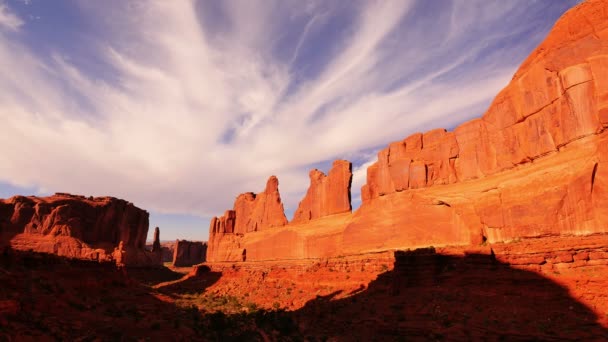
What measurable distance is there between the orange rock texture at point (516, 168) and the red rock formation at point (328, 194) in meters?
3.08

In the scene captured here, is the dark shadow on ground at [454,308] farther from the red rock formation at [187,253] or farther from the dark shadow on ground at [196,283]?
the red rock formation at [187,253]

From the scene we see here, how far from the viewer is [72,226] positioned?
58.3m

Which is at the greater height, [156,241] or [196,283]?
[156,241]

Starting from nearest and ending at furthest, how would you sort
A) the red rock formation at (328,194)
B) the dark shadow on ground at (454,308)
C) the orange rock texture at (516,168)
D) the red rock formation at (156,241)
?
the dark shadow on ground at (454,308)
the orange rock texture at (516,168)
the red rock formation at (328,194)
the red rock formation at (156,241)

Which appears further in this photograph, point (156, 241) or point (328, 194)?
point (156, 241)

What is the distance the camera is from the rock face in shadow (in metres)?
54.5

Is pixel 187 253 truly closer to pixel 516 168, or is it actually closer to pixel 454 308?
pixel 516 168

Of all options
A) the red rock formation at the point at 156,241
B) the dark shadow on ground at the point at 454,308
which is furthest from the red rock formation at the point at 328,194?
the red rock formation at the point at 156,241

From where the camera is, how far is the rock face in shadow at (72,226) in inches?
2146

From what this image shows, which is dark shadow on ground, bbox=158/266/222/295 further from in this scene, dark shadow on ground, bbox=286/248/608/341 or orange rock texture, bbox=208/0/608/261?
dark shadow on ground, bbox=286/248/608/341

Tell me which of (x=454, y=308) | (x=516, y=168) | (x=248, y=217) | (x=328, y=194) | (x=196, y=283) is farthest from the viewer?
(x=248, y=217)

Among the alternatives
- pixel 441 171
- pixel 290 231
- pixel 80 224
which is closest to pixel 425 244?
pixel 441 171

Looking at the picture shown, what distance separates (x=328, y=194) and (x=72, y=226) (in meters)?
44.8

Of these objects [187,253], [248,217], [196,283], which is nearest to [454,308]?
[196,283]
